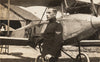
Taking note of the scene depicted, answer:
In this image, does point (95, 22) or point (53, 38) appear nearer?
point (95, 22)

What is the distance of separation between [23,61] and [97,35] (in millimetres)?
4922

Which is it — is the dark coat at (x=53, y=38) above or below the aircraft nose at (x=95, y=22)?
below

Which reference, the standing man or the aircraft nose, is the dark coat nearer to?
the standing man

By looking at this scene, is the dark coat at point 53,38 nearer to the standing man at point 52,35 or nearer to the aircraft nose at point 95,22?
the standing man at point 52,35

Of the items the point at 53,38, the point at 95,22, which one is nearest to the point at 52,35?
the point at 53,38

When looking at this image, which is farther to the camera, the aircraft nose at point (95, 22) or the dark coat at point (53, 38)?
the dark coat at point (53, 38)

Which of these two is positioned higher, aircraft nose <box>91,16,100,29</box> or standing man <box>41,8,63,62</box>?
aircraft nose <box>91,16,100,29</box>

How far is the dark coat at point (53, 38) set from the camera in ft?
14.6

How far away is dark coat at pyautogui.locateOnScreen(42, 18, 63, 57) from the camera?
14.6ft

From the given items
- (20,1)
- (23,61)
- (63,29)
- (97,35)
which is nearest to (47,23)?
(63,29)

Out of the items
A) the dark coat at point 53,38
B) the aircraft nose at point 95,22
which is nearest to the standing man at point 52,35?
the dark coat at point 53,38

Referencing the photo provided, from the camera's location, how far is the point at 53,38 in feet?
14.9

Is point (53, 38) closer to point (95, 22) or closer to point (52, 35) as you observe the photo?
point (52, 35)

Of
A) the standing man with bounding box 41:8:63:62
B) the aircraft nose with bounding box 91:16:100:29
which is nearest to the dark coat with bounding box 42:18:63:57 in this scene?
the standing man with bounding box 41:8:63:62
